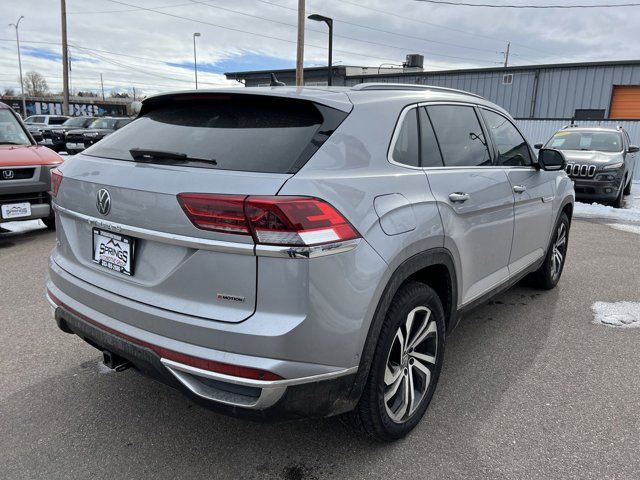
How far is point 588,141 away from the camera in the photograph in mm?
11477

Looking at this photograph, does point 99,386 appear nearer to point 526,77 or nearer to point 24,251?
point 24,251

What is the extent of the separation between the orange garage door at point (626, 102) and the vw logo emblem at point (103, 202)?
2337cm

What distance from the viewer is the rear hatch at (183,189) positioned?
1957 millimetres

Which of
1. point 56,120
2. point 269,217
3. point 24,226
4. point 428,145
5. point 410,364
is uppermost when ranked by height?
point 56,120

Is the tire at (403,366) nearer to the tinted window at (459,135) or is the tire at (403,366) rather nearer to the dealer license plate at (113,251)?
the tinted window at (459,135)

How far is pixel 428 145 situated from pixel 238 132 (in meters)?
1.07

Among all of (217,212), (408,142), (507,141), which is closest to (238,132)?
(217,212)

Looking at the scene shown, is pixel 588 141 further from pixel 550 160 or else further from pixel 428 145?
pixel 428 145

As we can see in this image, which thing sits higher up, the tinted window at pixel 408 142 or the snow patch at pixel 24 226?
the tinted window at pixel 408 142

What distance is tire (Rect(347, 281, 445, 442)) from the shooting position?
7.56 feet

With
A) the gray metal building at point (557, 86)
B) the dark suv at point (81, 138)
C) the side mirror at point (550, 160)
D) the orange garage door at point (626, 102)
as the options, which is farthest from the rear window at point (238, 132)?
the orange garage door at point (626, 102)

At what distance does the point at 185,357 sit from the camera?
6.62 ft

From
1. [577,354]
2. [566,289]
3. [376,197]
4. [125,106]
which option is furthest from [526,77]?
[125,106]

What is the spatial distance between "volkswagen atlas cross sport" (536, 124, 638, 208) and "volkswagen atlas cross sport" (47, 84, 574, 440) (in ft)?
27.6
